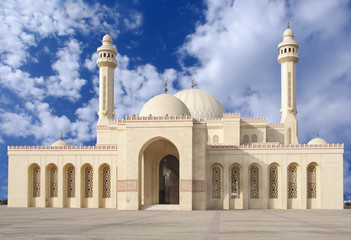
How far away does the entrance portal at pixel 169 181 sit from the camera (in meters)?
29.7

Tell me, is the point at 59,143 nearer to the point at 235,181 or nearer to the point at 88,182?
the point at 88,182

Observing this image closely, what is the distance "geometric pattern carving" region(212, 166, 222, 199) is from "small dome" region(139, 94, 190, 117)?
463 centimetres

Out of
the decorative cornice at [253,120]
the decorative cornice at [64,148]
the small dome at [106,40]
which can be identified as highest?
the small dome at [106,40]

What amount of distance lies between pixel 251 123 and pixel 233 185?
24.5 feet

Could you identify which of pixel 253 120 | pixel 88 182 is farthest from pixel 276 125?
pixel 88 182

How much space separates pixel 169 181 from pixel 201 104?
9.84 m

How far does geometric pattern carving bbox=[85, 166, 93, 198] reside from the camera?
2920cm

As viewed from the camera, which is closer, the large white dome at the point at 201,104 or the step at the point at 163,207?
the step at the point at 163,207

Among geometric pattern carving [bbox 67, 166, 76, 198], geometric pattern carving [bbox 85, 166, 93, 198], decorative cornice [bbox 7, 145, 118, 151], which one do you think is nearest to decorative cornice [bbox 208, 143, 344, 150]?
decorative cornice [bbox 7, 145, 118, 151]

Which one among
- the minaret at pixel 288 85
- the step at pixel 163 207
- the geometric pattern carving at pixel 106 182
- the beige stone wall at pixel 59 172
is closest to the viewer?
the step at pixel 163 207

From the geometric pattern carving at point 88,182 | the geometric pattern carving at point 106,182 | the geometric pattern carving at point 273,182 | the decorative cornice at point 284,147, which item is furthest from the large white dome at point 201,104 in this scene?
the geometric pattern carving at point 88,182

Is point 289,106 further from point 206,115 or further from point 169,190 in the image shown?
point 169,190

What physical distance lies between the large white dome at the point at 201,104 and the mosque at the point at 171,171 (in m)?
7.49

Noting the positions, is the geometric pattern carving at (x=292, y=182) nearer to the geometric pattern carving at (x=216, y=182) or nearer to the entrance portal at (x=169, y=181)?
the geometric pattern carving at (x=216, y=182)
